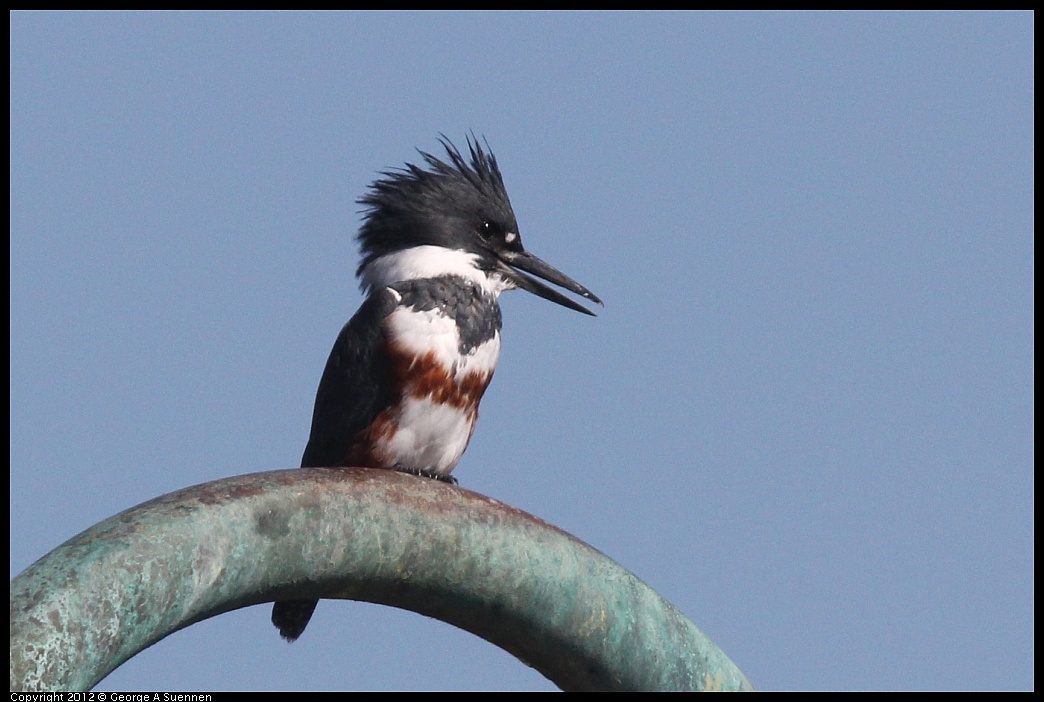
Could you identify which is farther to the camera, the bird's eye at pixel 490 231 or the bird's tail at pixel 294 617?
the bird's eye at pixel 490 231

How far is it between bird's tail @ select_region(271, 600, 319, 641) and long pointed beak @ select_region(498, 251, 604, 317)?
4.01ft

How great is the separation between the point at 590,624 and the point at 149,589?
0.91 meters

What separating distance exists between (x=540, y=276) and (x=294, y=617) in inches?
52.8


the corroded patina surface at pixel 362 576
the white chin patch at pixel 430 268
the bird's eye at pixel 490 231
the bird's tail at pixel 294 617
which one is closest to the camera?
the corroded patina surface at pixel 362 576

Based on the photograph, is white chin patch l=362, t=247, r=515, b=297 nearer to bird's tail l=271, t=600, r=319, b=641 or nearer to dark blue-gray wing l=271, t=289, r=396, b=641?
dark blue-gray wing l=271, t=289, r=396, b=641

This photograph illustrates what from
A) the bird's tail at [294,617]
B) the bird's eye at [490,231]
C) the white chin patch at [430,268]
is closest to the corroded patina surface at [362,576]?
the bird's tail at [294,617]

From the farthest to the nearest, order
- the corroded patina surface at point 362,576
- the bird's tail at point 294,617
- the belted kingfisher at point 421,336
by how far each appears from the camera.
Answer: the belted kingfisher at point 421,336 → the bird's tail at point 294,617 → the corroded patina surface at point 362,576

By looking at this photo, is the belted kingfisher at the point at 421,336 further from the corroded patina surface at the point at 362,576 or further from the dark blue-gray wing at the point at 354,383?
the corroded patina surface at the point at 362,576

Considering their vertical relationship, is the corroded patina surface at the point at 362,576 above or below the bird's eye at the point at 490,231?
below

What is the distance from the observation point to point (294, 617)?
14.0ft

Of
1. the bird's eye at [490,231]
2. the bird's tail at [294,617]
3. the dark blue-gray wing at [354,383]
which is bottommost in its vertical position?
the bird's tail at [294,617]

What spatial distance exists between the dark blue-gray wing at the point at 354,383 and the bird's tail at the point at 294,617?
1.39 feet

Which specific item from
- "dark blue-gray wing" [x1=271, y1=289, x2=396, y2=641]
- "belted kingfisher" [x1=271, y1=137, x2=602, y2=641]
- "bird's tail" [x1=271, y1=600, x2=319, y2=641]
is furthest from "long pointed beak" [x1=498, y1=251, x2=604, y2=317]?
"bird's tail" [x1=271, y1=600, x2=319, y2=641]

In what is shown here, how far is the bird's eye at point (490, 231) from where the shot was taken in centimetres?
492
